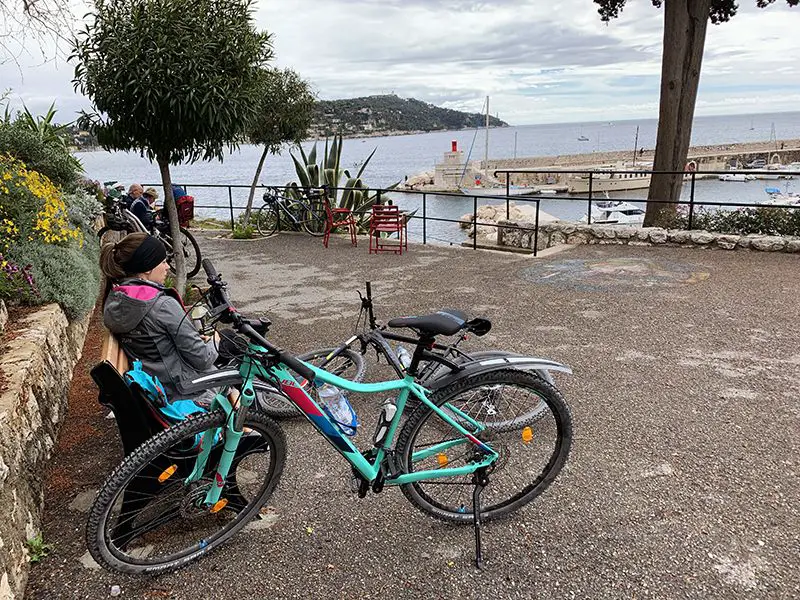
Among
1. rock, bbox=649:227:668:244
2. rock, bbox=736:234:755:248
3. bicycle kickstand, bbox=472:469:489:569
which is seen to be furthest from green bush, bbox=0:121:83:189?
rock, bbox=736:234:755:248

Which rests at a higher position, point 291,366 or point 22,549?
point 291,366

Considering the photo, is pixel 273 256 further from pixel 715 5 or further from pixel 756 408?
pixel 715 5

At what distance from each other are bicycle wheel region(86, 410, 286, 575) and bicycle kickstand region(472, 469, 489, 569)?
873mm

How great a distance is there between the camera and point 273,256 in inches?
375

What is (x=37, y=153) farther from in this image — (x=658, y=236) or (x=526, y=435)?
(x=658, y=236)

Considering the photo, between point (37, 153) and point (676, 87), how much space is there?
961cm

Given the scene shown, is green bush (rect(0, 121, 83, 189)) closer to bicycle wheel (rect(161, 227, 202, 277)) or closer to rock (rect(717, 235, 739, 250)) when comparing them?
bicycle wheel (rect(161, 227, 202, 277))

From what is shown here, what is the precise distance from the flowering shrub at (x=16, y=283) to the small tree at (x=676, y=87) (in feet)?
28.2

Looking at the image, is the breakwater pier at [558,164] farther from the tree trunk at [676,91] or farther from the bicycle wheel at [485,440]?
the bicycle wheel at [485,440]

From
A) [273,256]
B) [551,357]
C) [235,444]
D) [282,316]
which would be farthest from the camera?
[273,256]

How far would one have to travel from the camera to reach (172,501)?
8.13 ft

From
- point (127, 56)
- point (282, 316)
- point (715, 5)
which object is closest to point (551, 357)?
point (282, 316)

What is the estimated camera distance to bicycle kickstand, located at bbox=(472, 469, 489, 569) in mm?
2463

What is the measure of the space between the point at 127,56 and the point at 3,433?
3908 mm
